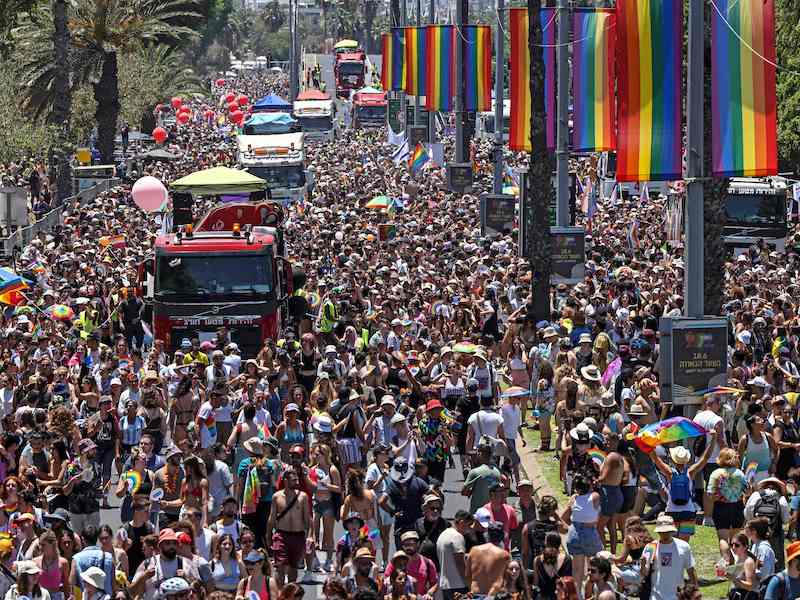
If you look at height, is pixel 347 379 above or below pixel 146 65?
below

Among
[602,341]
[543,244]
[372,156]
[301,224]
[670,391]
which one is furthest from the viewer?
[372,156]

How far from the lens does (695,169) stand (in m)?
18.3

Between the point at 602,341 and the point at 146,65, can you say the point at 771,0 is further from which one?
the point at 146,65

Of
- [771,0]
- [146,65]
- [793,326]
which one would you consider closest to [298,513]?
[771,0]

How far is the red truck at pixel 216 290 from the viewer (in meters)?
24.8

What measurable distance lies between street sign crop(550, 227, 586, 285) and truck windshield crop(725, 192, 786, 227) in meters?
12.4

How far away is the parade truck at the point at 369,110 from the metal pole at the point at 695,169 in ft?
265

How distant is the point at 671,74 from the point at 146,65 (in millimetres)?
66435

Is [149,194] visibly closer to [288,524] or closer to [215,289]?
[215,289]

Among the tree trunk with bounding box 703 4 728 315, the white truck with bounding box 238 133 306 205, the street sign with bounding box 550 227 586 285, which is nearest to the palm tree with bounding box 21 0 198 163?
the white truck with bounding box 238 133 306 205

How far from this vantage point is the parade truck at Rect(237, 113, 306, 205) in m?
53.8

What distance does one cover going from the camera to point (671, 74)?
17.9 m

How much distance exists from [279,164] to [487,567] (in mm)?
42128

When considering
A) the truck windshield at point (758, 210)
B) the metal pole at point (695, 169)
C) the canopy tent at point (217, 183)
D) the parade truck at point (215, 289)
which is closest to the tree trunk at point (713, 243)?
the metal pole at point (695, 169)
